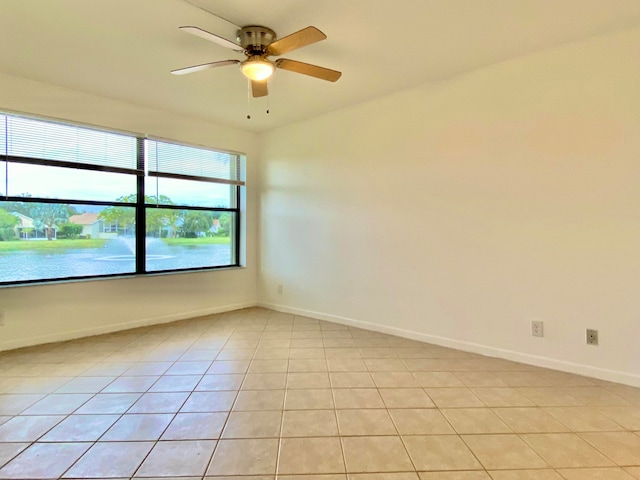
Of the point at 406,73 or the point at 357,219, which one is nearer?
the point at 406,73

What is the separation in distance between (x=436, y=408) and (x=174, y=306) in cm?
319

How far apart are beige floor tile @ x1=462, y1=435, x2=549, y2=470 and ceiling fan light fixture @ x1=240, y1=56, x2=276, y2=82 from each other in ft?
8.42

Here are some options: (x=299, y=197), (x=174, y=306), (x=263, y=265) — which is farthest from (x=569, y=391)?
(x=174, y=306)

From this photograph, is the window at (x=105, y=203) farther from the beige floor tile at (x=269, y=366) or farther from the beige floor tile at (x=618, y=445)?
the beige floor tile at (x=618, y=445)

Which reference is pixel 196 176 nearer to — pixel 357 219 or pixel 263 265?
pixel 263 265

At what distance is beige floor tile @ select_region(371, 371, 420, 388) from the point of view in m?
2.31

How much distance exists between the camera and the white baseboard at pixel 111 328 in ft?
9.94

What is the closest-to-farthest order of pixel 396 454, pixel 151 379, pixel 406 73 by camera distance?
pixel 396 454, pixel 151 379, pixel 406 73

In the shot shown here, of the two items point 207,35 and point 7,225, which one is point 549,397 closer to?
point 207,35

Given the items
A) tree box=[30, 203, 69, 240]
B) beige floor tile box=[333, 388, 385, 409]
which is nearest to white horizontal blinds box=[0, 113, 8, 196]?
tree box=[30, 203, 69, 240]

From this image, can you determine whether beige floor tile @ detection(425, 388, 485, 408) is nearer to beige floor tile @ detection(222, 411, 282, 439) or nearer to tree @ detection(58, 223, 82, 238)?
beige floor tile @ detection(222, 411, 282, 439)

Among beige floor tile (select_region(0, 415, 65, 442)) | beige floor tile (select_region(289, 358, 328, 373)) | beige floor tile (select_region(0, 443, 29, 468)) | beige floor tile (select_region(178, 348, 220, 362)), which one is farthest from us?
beige floor tile (select_region(178, 348, 220, 362))

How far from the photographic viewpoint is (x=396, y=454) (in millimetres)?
1583

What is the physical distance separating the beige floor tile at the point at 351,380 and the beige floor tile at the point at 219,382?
687 mm
